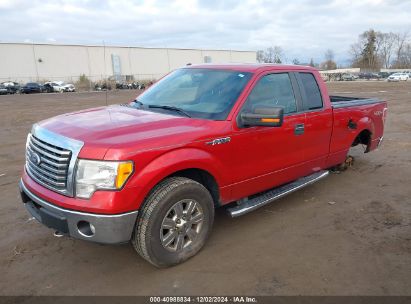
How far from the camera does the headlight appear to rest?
10.7 ft

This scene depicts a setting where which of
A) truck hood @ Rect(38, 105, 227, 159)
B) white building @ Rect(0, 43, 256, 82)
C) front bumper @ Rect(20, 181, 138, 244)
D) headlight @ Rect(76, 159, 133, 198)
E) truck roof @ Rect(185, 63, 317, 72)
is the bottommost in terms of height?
front bumper @ Rect(20, 181, 138, 244)

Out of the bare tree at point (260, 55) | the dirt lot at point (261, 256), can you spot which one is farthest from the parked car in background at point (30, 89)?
the bare tree at point (260, 55)

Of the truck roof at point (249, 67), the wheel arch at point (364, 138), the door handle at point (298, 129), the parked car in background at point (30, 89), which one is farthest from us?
the parked car in background at point (30, 89)

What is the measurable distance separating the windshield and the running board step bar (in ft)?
3.27

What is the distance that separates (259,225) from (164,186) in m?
1.62

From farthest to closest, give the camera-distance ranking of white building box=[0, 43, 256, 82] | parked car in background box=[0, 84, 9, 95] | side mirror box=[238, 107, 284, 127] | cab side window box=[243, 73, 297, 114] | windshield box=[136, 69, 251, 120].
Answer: white building box=[0, 43, 256, 82] < parked car in background box=[0, 84, 9, 95] < cab side window box=[243, 73, 297, 114] < windshield box=[136, 69, 251, 120] < side mirror box=[238, 107, 284, 127]

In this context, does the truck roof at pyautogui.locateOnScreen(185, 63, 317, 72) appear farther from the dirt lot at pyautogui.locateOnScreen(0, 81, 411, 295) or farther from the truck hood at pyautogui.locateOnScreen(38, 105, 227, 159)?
the dirt lot at pyautogui.locateOnScreen(0, 81, 411, 295)

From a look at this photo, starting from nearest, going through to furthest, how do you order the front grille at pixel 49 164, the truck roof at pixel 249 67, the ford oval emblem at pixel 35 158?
1. the front grille at pixel 49 164
2. the ford oval emblem at pixel 35 158
3. the truck roof at pixel 249 67

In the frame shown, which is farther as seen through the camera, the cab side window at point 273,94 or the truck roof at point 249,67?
the truck roof at point 249,67

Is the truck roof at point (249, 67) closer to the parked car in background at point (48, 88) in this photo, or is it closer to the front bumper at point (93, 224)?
the front bumper at point (93, 224)

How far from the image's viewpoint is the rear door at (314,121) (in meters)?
5.11

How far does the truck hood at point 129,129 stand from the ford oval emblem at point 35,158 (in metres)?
0.28

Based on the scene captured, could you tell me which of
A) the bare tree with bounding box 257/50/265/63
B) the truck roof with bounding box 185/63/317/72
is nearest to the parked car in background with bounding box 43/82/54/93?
the truck roof with bounding box 185/63/317/72

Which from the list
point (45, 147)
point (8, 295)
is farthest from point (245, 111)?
point (8, 295)
